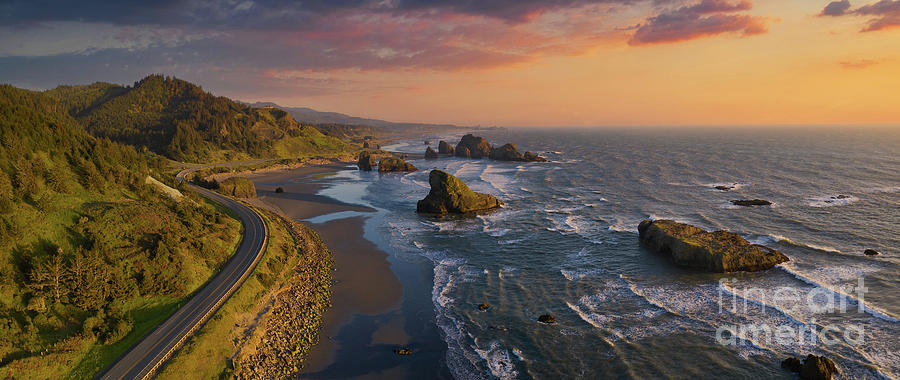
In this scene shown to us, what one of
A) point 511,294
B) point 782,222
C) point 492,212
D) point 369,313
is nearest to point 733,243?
point 782,222

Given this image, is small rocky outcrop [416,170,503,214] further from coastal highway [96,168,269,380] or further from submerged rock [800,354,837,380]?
submerged rock [800,354,837,380]

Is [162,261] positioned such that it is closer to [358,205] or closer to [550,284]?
[550,284]

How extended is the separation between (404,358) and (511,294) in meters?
13.3

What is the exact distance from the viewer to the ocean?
86.6ft

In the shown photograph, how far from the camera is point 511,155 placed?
160125 mm

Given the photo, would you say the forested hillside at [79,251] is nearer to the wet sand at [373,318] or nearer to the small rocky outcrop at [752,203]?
the wet sand at [373,318]

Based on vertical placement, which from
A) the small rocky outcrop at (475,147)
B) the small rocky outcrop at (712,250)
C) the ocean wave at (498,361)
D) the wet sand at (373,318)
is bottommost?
the ocean wave at (498,361)

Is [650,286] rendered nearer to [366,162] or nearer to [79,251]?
[79,251]

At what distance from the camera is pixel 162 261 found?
108 ft

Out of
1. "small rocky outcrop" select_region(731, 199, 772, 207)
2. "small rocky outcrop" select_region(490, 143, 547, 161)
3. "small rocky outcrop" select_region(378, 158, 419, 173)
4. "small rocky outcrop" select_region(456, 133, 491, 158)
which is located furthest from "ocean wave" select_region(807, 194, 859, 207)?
"small rocky outcrop" select_region(456, 133, 491, 158)

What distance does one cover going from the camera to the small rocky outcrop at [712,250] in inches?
1544

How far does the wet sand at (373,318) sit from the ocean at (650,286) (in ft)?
3.26

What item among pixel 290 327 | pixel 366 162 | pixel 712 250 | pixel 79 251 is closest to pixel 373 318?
pixel 290 327

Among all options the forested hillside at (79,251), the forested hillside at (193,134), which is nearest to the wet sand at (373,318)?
the forested hillside at (79,251)
